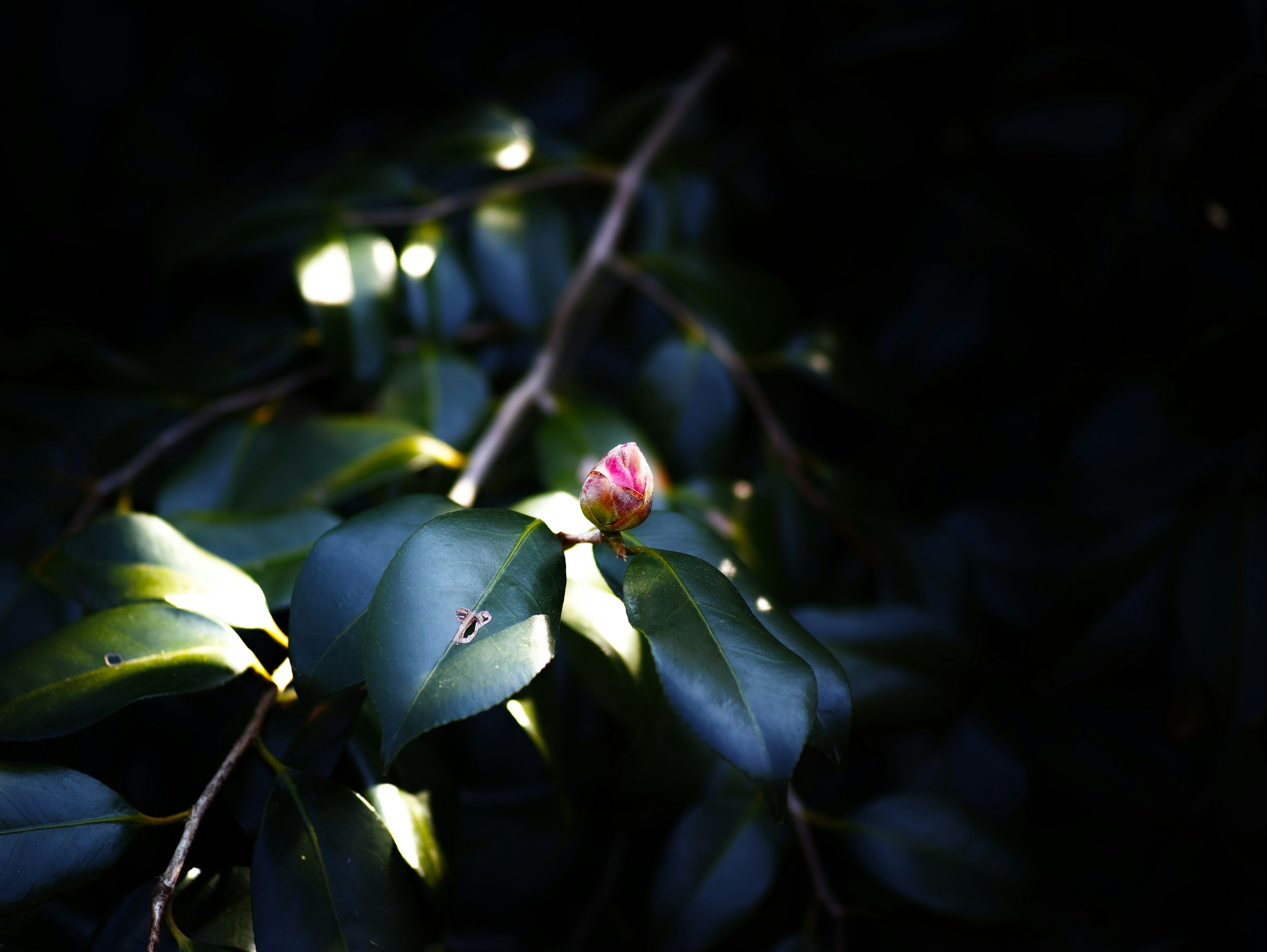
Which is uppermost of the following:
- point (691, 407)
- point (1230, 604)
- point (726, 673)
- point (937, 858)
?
point (726, 673)

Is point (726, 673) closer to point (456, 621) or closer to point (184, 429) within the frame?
point (456, 621)

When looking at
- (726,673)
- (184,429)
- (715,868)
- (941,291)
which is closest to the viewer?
(726,673)

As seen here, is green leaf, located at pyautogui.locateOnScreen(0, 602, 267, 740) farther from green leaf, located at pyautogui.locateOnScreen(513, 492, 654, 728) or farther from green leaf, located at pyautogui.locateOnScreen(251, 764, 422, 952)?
green leaf, located at pyautogui.locateOnScreen(513, 492, 654, 728)

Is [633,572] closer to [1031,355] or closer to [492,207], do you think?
[492,207]

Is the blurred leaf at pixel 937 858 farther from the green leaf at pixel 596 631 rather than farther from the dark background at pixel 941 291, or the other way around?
the green leaf at pixel 596 631

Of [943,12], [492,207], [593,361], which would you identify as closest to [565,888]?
[593,361]

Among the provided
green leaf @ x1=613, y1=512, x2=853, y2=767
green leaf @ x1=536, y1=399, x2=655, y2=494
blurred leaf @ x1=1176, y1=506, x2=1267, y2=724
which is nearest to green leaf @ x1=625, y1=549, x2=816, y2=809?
green leaf @ x1=613, y1=512, x2=853, y2=767

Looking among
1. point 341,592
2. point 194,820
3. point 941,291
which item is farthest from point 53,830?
point 941,291

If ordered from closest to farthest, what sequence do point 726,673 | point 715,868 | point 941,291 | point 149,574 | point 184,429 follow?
point 726,673 → point 149,574 → point 715,868 → point 184,429 → point 941,291
